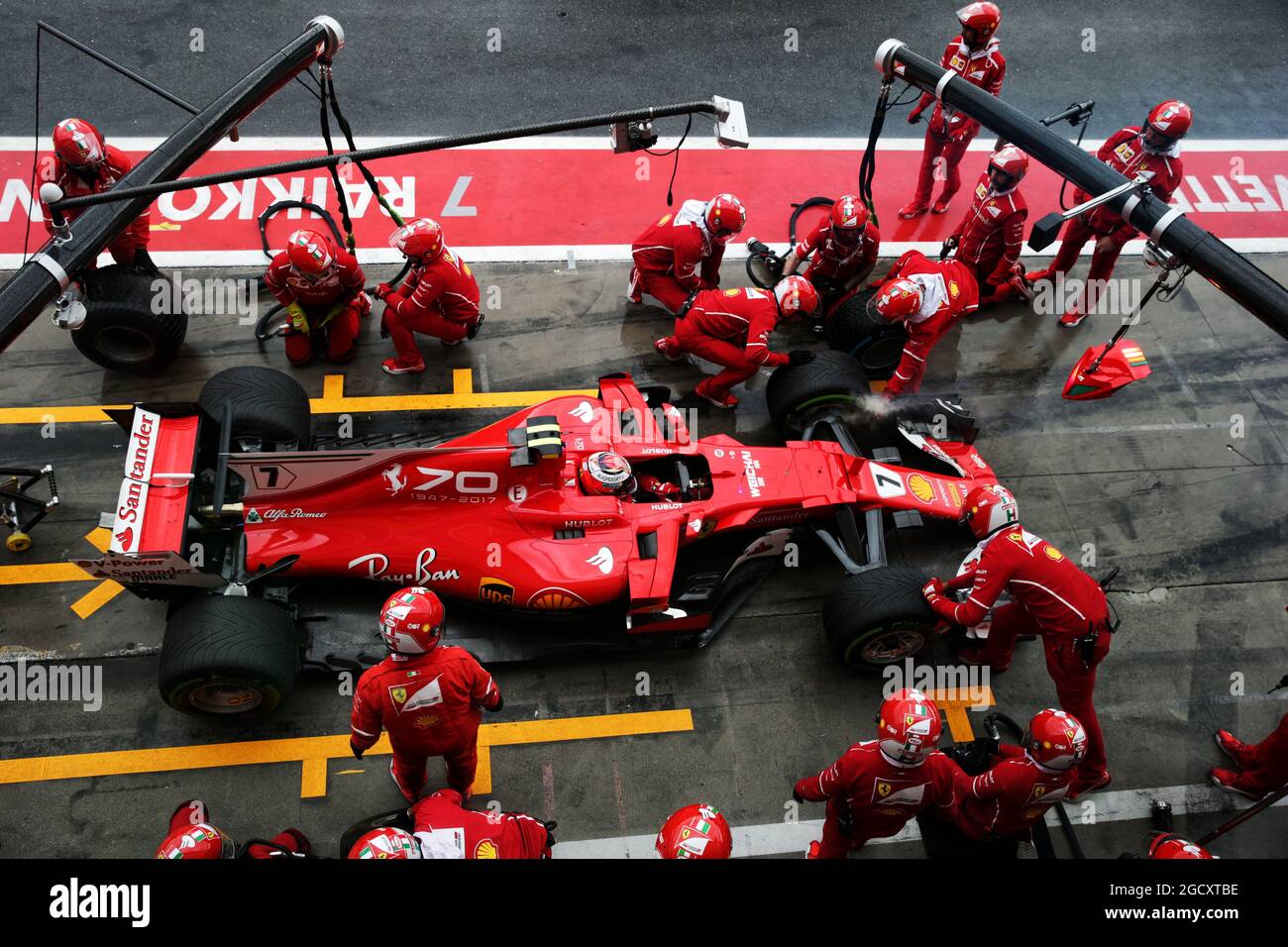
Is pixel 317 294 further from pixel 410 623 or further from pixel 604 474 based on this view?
pixel 410 623

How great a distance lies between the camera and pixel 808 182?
10461 millimetres

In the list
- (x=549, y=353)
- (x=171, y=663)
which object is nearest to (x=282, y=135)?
(x=549, y=353)

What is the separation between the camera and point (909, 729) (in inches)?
203

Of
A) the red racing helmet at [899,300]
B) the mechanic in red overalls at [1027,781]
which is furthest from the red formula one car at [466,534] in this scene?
the red racing helmet at [899,300]

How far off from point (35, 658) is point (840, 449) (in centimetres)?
560

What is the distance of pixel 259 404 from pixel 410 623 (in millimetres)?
2604

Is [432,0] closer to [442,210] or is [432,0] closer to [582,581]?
[442,210]

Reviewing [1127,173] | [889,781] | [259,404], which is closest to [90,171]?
[259,404]

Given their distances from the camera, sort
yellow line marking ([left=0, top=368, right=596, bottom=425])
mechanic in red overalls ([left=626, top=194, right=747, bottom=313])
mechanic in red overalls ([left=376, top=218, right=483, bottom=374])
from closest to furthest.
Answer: mechanic in red overalls ([left=376, top=218, right=483, bottom=374]) → yellow line marking ([left=0, top=368, right=596, bottom=425]) → mechanic in red overalls ([left=626, top=194, right=747, bottom=313])

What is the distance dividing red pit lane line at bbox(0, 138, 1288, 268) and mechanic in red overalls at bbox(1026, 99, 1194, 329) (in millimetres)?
1309

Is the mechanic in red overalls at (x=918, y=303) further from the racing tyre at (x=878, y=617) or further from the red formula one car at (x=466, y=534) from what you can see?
the racing tyre at (x=878, y=617)

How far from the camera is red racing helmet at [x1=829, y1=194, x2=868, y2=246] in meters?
8.37

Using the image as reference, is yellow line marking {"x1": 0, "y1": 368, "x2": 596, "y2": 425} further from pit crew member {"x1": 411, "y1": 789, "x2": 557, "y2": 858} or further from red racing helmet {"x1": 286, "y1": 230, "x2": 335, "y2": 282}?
pit crew member {"x1": 411, "y1": 789, "x2": 557, "y2": 858}

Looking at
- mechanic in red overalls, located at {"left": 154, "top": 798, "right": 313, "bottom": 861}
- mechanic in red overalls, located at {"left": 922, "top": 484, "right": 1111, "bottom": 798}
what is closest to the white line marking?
mechanic in red overalls, located at {"left": 922, "top": 484, "right": 1111, "bottom": 798}
